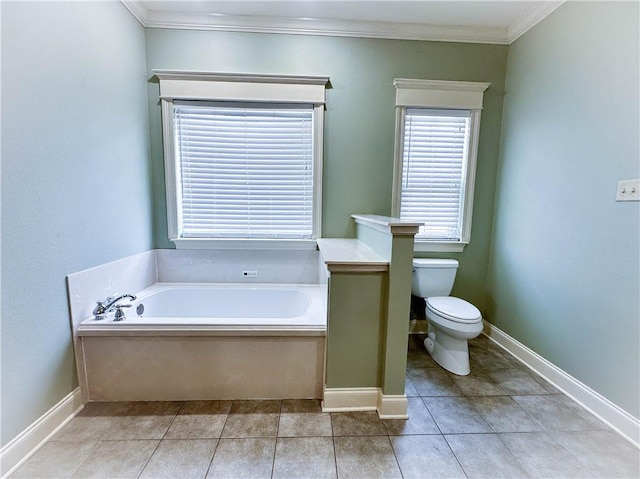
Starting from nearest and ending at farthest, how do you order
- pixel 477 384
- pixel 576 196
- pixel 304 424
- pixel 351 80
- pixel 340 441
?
pixel 340 441, pixel 304 424, pixel 576 196, pixel 477 384, pixel 351 80

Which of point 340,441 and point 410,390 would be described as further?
point 410,390

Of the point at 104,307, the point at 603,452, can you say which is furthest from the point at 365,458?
the point at 104,307

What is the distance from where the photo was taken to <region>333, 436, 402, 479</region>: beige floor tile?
1.22 metres

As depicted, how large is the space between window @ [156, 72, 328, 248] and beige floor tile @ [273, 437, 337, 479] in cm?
139

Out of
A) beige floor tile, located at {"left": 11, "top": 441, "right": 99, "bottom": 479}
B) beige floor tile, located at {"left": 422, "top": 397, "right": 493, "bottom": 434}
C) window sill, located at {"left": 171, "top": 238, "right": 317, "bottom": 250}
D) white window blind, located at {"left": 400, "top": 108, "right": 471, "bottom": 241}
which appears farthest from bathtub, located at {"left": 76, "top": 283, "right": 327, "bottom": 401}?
white window blind, located at {"left": 400, "top": 108, "right": 471, "bottom": 241}

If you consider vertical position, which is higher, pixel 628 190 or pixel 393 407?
pixel 628 190

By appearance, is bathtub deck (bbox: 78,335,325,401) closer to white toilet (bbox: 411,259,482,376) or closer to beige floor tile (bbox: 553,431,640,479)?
white toilet (bbox: 411,259,482,376)

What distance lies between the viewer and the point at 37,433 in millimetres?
1336

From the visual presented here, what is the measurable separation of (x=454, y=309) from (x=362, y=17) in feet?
7.38

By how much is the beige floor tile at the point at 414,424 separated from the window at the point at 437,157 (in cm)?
128

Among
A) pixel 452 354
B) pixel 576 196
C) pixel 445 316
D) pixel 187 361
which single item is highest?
pixel 576 196

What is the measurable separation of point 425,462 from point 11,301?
1.96 m

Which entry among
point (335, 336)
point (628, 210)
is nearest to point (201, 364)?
point (335, 336)

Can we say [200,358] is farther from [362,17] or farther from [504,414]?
[362,17]
